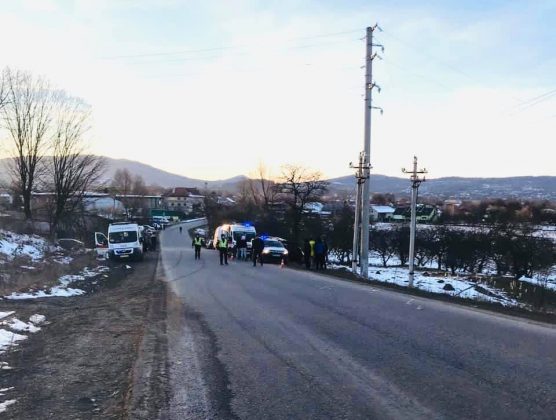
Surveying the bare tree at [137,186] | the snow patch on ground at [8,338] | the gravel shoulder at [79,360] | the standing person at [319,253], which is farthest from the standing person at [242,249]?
the bare tree at [137,186]

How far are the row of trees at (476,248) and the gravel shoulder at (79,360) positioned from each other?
51475 mm

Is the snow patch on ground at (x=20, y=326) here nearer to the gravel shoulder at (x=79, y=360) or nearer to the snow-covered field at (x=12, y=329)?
the snow-covered field at (x=12, y=329)

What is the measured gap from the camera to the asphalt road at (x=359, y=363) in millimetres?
5578

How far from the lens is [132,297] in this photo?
1650 cm

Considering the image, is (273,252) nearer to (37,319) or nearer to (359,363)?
(37,319)

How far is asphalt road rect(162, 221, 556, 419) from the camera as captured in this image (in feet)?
18.3

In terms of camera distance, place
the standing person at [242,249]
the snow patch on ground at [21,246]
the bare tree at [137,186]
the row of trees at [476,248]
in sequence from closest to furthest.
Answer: the snow patch on ground at [21,246]
the standing person at [242,249]
the row of trees at [476,248]
the bare tree at [137,186]

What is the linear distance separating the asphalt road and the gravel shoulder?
0.61 metres

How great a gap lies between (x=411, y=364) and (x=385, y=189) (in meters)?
169

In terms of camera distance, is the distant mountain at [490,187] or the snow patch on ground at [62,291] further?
the distant mountain at [490,187]

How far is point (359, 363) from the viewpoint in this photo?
7.38 meters

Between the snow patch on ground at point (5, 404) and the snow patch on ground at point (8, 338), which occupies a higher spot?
the snow patch on ground at point (5, 404)

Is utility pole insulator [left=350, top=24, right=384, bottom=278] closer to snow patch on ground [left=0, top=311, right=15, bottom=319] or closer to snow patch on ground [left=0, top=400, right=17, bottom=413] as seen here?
snow patch on ground [left=0, top=311, right=15, bottom=319]

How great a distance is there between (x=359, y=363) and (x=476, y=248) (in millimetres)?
60719
